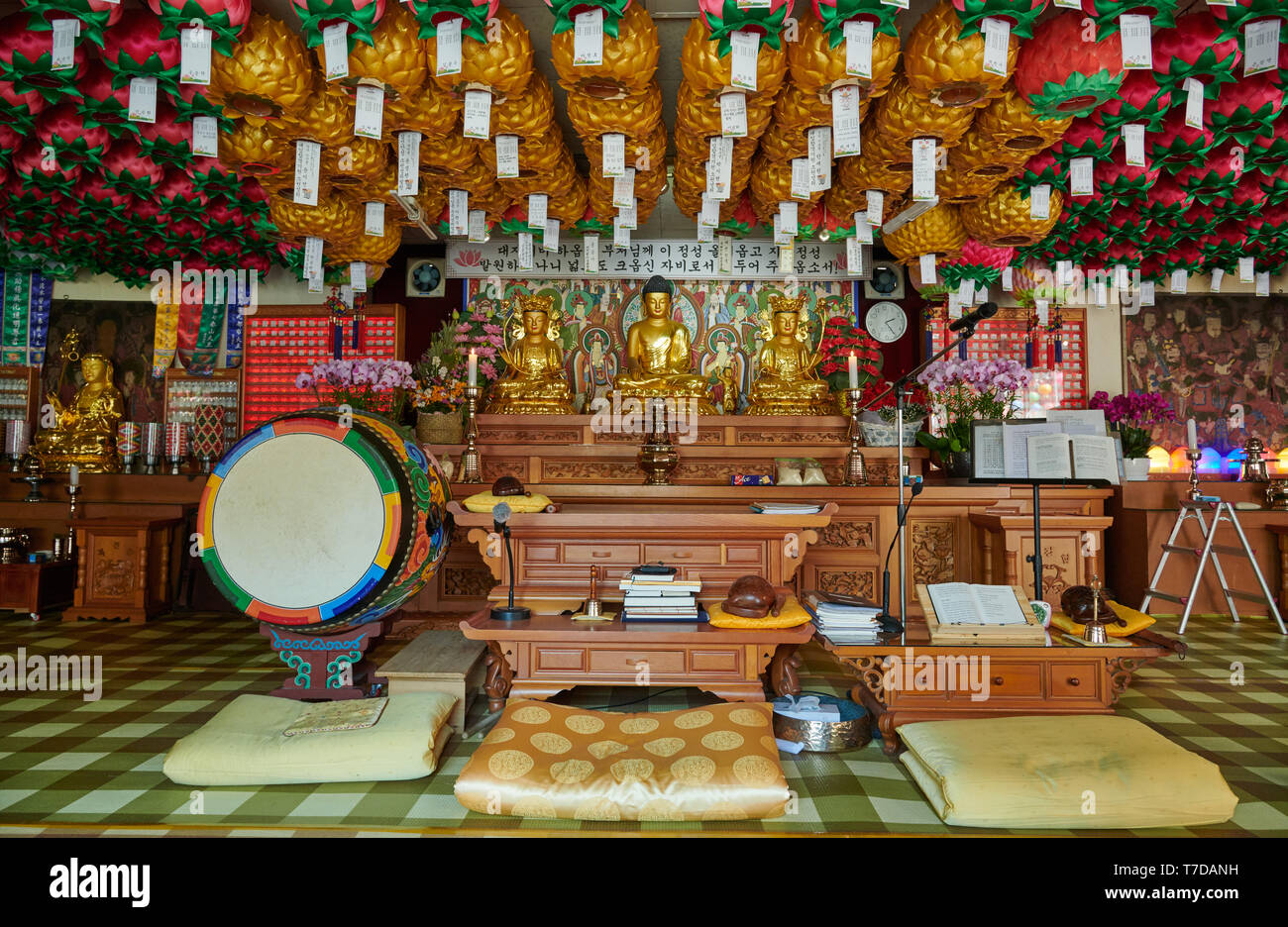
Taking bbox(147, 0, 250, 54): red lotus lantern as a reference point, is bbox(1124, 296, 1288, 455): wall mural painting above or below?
below

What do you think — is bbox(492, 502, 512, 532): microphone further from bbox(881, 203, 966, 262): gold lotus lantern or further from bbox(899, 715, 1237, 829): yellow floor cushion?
bbox(881, 203, 966, 262): gold lotus lantern

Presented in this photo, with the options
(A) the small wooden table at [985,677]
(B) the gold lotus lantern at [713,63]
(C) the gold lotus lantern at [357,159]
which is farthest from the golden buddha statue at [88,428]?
(A) the small wooden table at [985,677]

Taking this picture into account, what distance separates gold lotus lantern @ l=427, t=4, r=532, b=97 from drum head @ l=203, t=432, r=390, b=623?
6.88ft

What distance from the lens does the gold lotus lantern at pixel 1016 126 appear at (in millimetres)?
3926

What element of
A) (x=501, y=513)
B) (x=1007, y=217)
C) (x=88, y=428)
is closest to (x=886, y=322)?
(x=1007, y=217)

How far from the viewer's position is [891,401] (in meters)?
5.97

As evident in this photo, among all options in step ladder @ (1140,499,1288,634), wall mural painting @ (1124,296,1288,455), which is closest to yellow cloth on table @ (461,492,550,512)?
step ladder @ (1140,499,1288,634)

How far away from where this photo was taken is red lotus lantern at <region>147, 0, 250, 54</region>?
3146mm

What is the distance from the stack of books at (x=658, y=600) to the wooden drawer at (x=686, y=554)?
38 centimetres

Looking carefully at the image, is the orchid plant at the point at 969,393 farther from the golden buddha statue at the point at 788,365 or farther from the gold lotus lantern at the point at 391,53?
the gold lotus lantern at the point at 391,53

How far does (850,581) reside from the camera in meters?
4.48

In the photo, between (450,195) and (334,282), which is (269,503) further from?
(334,282)

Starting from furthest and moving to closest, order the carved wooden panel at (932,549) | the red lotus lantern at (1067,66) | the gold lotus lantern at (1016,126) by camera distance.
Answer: the carved wooden panel at (932,549)
the gold lotus lantern at (1016,126)
the red lotus lantern at (1067,66)

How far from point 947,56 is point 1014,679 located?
292cm
